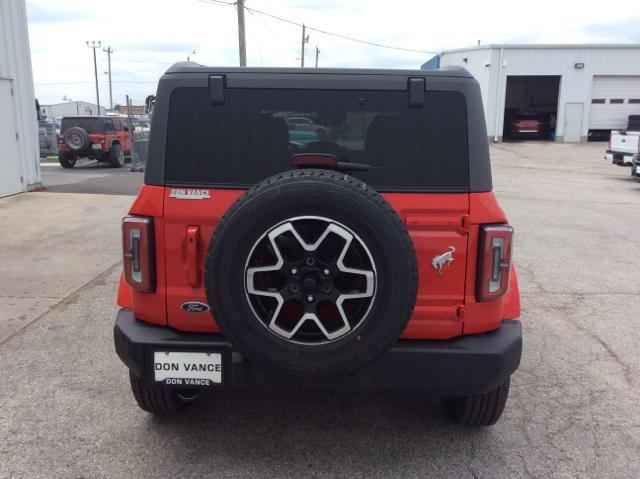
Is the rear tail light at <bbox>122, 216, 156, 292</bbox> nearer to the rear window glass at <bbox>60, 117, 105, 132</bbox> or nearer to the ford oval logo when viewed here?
the ford oval logo

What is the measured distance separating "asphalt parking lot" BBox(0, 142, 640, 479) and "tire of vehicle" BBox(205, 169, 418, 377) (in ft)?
1.95

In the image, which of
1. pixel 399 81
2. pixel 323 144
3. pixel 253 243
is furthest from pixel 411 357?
pixel 399 81

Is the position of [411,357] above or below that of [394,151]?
below

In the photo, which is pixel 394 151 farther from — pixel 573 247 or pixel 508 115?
pixel 508 115

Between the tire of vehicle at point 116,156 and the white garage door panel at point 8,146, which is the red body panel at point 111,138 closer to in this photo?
the tire of vehicle at point 116,156

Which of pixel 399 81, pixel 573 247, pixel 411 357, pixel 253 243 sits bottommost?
pixel 573 247

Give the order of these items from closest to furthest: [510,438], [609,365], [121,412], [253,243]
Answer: [253,243]
[510,438]
[121,412]
[609,365]

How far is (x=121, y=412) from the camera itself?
11.9ft

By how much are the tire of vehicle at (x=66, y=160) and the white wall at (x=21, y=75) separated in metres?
6.93

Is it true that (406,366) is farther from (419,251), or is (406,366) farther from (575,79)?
(575,79)

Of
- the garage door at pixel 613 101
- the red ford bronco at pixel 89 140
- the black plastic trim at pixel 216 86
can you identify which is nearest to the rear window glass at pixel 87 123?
the red ford bronco at pixel 89 140

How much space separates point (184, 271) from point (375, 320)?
0.99m

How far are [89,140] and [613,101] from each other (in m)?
30.5

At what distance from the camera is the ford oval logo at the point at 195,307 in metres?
2.89
